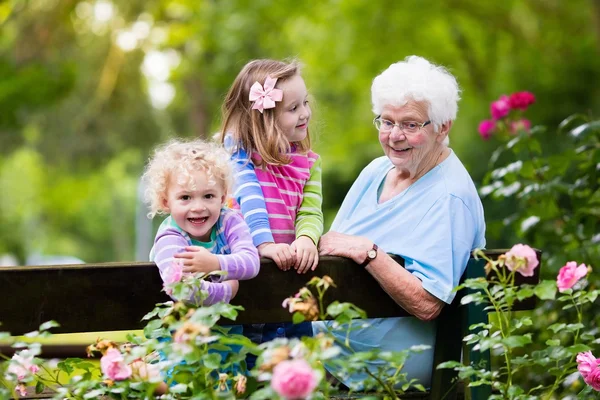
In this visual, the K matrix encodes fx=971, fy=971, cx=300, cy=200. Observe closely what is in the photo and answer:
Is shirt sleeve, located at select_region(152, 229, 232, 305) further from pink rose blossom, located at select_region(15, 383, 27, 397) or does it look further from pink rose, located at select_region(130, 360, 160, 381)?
pink rose blossom, located at select_region(15, 383, 27, 397)

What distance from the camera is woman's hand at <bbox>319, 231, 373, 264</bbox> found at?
304 centimetres

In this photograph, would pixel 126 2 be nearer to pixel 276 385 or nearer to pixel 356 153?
→ pixel 356 153

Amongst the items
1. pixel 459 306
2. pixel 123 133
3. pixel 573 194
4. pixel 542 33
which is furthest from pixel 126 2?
pixel 459 306

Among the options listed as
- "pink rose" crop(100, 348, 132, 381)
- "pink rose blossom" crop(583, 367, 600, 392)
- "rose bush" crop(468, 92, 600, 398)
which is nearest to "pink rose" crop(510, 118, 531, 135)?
"rose bush" crop(468, 92, 600, 398)

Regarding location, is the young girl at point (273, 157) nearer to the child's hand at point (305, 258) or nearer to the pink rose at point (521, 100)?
the child's hand at point (305, 258)

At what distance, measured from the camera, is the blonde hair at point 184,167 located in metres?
3.02

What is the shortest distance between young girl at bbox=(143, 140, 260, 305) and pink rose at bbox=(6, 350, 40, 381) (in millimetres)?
507

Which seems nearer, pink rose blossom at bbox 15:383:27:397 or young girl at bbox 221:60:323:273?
pink rose blossom at bbox 15:383:27:397

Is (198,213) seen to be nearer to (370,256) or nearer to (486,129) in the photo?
(370,256)

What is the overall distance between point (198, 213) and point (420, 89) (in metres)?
0.97

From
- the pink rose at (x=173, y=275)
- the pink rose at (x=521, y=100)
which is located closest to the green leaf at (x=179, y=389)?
the pink rose at (x=173, y=275)

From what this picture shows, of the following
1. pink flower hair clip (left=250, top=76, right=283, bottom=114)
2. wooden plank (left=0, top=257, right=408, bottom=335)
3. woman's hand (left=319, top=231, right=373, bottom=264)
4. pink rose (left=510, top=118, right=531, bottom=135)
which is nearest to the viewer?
wooden plank (left=0, top=257, right=408, bottom=335)

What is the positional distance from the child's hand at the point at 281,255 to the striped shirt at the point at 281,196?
198 millimetres

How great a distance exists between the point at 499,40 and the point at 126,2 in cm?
717
